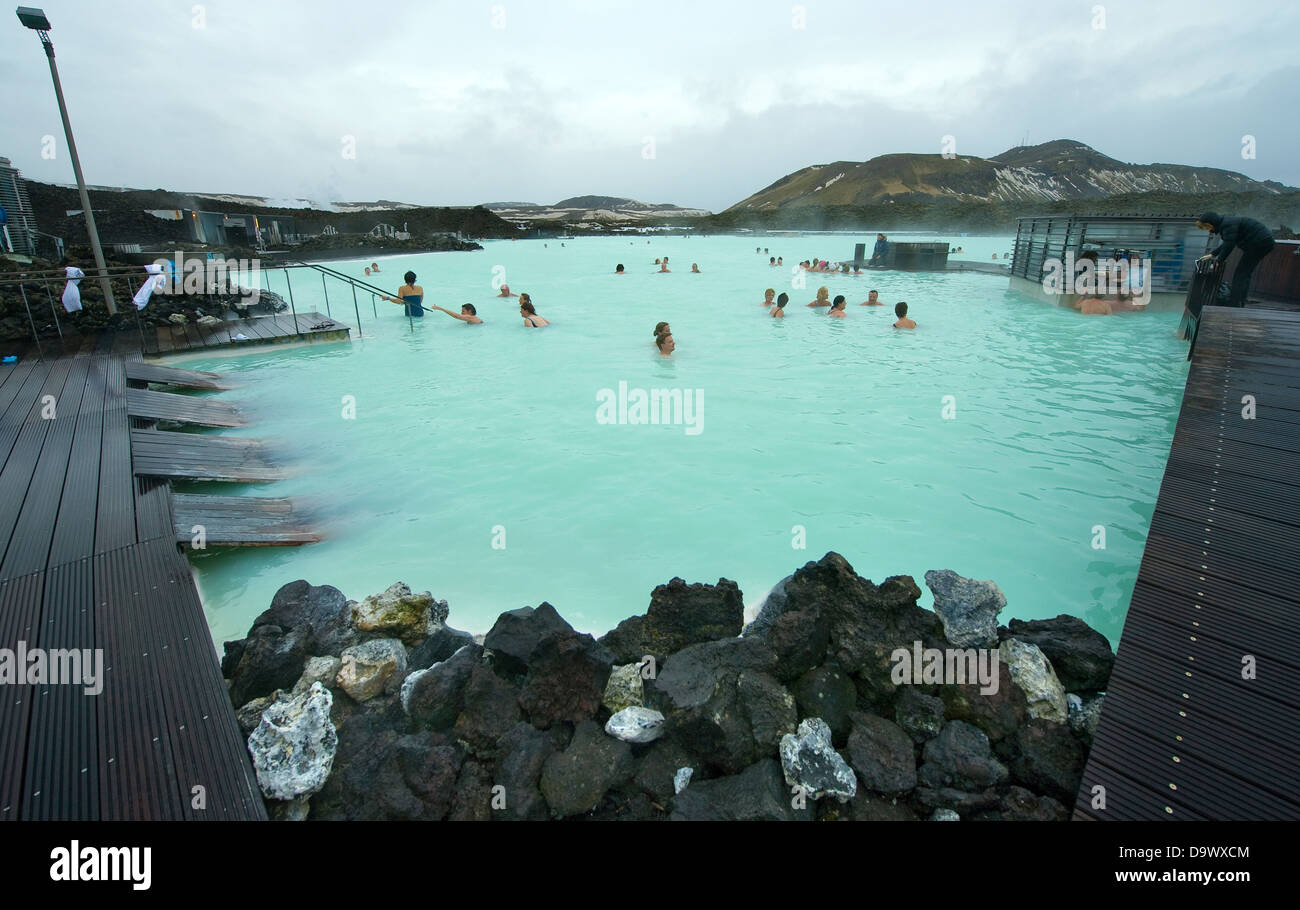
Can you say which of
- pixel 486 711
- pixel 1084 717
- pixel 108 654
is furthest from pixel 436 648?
pixel 1084 717

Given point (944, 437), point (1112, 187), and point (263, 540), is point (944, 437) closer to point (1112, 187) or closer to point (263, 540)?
point (263, 540)

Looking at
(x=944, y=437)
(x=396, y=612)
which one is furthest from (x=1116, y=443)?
(x=396, y=612)

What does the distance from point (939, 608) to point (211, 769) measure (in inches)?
150

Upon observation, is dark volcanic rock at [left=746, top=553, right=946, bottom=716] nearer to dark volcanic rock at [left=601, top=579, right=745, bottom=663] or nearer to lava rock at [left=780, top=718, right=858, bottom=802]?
dark volcanic rock at [left=601, top=579, right=745, bottom=663]

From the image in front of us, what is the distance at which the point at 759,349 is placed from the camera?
1366cm

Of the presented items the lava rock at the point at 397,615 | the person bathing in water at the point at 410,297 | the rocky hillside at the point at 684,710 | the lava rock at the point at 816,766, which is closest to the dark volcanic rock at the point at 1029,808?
the rocky hillside at the point at 684,710

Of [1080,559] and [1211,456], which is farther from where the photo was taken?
[1080,559]

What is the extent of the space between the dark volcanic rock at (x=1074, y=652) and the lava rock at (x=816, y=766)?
1.48m

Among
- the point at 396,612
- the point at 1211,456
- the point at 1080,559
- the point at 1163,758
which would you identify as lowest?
the point at 1080,559

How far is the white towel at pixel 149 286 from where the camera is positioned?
10844mm

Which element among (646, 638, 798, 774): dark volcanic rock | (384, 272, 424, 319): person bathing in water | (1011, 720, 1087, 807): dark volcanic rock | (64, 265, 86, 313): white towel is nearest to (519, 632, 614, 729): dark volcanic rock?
(646, 638, 798, 774): dark volcanic rock

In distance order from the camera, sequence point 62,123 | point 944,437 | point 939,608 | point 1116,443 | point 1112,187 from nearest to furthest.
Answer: point 939,608 → point 1116,443 → point 944,437 → point 62,123 → point 1112,187

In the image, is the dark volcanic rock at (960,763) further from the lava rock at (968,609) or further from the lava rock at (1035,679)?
the lava rock at (968,609)

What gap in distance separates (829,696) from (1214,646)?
1.66 meters
